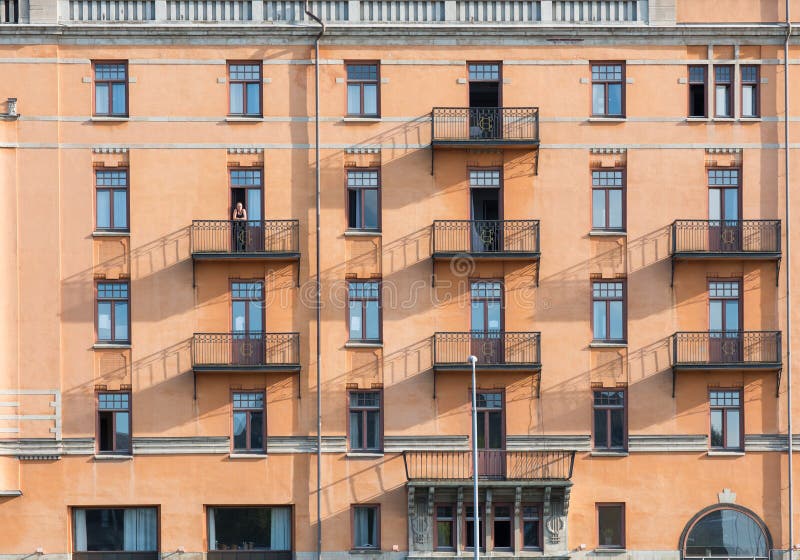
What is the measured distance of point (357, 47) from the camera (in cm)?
3822

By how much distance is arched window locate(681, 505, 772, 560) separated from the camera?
37625mm

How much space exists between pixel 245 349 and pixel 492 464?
29.9 feet

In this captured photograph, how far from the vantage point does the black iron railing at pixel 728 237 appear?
3781 cm

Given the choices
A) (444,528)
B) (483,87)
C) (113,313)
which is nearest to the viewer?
(444,528)

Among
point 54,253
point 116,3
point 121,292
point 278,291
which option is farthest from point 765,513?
point 116,3

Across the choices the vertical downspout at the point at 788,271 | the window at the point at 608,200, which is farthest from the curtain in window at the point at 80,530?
the vertical downspout at the point at 788,271

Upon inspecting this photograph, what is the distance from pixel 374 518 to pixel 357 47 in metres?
16.1

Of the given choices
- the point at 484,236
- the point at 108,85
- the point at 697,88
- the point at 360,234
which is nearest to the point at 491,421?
the point at 484,236

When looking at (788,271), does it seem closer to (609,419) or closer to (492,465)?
(609,419)

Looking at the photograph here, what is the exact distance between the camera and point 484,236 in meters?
37.7

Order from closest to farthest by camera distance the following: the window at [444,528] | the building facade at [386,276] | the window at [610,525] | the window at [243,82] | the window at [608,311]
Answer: the window at [444,528] < the building facade at [386,276] < the window at [610,525] < the window at [608,311] < the window at [243,82]

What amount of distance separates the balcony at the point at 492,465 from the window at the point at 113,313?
411 inches

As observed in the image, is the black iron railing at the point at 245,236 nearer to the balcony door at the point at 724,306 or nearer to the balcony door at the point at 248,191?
the balcony door at the point at 248,191

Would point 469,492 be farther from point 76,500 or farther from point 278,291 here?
point 76,500
